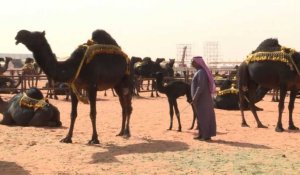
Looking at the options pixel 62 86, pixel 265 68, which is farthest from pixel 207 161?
pixel 62 86

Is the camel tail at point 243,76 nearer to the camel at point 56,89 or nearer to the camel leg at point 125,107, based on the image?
the camel leg at point 125,107

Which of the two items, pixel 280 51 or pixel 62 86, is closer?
pixel 280 51

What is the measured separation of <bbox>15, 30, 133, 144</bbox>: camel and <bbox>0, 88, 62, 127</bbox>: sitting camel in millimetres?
2010

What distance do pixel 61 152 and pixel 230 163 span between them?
2.94 meters

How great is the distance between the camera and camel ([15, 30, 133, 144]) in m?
9.01

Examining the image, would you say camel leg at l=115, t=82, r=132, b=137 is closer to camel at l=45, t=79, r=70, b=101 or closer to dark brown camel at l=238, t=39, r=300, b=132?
dark brown camel at l=238, t=39, r=300, b=132

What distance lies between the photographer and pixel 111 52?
10203 mm

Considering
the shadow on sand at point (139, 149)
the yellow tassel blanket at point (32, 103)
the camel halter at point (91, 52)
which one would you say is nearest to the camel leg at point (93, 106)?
the camel halter at point (91, 52)

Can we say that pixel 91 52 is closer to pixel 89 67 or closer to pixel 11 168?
pixel 89 67

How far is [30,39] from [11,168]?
2.61 m

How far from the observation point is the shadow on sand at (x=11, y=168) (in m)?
6.98

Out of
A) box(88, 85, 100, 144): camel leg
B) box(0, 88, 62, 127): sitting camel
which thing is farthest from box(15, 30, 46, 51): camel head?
box(0, 88, 62, 127): sitting camel

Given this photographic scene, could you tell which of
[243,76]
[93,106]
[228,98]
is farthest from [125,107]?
[228,98]

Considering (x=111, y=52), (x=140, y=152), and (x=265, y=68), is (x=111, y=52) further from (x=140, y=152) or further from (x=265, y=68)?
(x=265, y=68)
